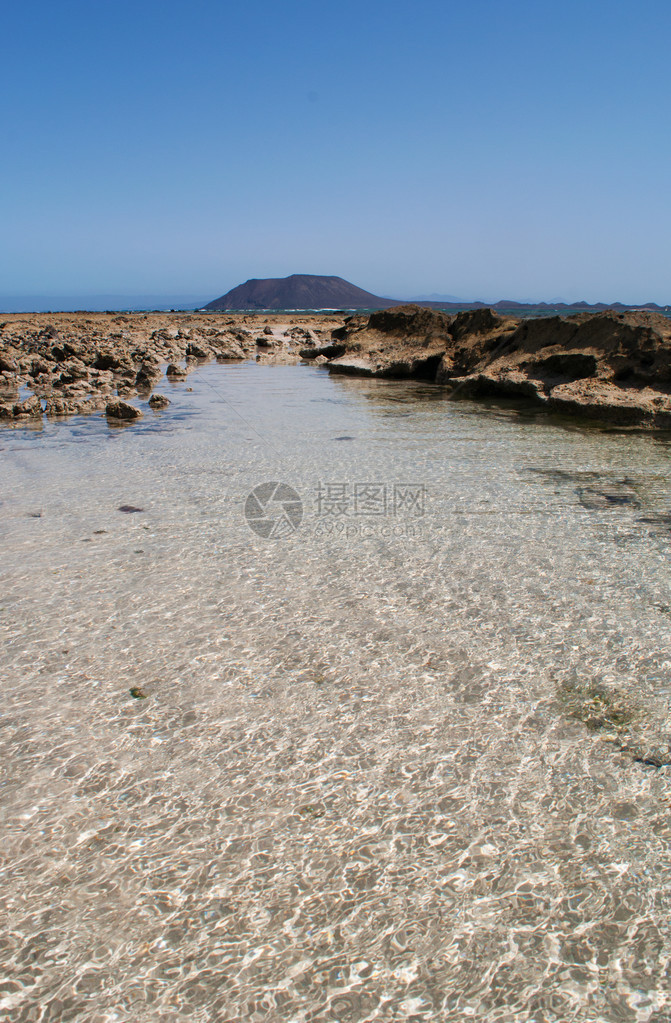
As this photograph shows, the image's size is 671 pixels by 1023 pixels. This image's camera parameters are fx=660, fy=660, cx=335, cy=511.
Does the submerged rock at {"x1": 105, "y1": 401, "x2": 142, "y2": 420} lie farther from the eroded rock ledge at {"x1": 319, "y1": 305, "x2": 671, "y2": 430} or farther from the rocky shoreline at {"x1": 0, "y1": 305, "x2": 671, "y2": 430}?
the eroded rock ledge at {"x1": 319, "y1": 305, "x2": 671, "y2": 430}

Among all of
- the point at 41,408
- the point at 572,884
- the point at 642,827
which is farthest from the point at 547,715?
the point at 41,408

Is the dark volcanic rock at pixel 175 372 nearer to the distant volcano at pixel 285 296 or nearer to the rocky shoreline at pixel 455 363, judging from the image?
the rocky shoreline at pixel 455 363

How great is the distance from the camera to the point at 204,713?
286 cm

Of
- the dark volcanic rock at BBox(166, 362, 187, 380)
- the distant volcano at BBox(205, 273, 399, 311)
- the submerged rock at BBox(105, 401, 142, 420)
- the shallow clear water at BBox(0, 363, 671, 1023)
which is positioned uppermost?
the distant volcano at BBox(205, 273, 399, 311)

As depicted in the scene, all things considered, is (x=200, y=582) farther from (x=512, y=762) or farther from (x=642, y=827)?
(x=642, y=827)

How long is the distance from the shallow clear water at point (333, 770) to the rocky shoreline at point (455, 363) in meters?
5.81

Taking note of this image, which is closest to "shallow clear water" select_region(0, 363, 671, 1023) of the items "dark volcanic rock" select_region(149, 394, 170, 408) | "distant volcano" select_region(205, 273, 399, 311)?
"dark volcanic rock" select_region(149, 394, 170, 408)

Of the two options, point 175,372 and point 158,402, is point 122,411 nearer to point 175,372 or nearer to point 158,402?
point 158,402

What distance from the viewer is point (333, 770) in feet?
8.26

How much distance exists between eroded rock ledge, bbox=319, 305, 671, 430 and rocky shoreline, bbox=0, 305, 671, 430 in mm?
19

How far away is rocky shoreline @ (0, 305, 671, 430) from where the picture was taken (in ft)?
34.5

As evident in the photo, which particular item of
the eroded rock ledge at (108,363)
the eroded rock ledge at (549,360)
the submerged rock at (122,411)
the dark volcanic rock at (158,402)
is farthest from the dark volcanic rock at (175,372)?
the submerged rock at (122,411)

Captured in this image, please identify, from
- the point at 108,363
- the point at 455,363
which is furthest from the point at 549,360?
the point at 108,363

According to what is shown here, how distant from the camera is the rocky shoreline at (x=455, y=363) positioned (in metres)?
10.5
